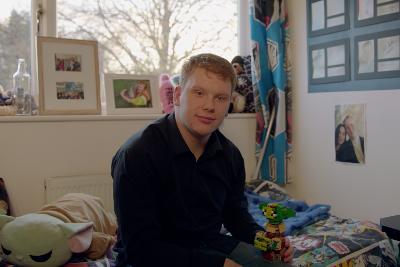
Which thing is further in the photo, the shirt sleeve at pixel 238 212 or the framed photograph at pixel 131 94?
the framed photograph at pixel 131 94

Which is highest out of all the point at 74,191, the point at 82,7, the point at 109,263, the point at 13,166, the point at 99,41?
the point at 82,7

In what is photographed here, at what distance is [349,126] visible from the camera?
2.46 m

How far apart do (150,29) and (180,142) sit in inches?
66.3

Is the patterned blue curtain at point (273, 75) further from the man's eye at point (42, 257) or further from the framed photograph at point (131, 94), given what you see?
the man's eye at point (42, 257)

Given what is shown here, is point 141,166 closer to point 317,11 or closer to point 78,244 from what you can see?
point 78,244

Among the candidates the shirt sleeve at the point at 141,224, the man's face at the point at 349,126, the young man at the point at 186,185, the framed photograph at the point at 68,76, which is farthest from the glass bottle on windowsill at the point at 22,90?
the man's face at the point at 349,126

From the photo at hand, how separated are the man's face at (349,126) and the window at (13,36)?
1.84 metres

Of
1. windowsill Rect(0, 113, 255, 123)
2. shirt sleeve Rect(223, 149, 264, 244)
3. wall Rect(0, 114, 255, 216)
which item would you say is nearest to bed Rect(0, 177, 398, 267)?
shirt sleeve Rect(223, 149, 264, 244)

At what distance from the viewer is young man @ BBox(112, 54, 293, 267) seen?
118 centimetres

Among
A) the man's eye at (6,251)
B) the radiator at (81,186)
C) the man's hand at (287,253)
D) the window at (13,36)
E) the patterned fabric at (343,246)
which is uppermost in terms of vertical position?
the window at (13,36)

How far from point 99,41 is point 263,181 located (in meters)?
1.35

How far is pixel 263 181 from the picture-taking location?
2773 millimetres

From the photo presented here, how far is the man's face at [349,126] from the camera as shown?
7.99 feet

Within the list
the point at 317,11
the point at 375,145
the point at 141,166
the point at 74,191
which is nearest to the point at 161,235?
the point at 141,166
